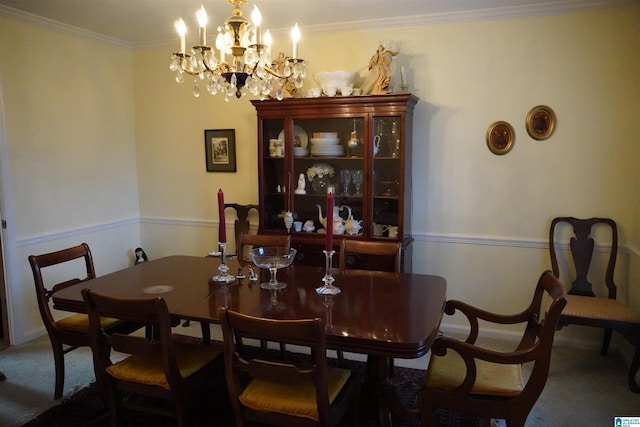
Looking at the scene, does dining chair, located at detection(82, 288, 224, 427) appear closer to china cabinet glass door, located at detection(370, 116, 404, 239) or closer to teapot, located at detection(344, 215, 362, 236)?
teapot, located at detection(344, 215, 362, 236)

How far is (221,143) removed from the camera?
406 centimetres

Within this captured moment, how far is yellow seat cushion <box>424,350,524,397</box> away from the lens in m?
1.81

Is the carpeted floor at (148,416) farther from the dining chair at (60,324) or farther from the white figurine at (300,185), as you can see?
the white figurine at (300,185)

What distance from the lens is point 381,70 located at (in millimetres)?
3252

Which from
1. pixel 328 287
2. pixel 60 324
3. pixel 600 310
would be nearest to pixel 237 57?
pixel 328 287

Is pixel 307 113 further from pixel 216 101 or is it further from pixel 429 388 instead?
pixel 429 388

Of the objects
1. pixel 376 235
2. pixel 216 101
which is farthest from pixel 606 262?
pixel 216 101

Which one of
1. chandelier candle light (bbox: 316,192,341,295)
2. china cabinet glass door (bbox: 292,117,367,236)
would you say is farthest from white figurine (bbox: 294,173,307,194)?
chandelier candle light (bbox: 316,192,341,295)

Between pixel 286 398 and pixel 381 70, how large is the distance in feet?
7.78

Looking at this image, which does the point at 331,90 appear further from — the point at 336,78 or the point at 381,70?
the point at 381,70

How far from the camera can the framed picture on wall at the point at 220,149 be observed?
404 centimetres

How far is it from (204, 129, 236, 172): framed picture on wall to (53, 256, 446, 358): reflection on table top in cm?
154

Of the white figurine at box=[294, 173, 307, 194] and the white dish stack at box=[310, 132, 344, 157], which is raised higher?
the white dish stack at box=[310, 132, 344, 157]

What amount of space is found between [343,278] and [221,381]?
2.68 feet
